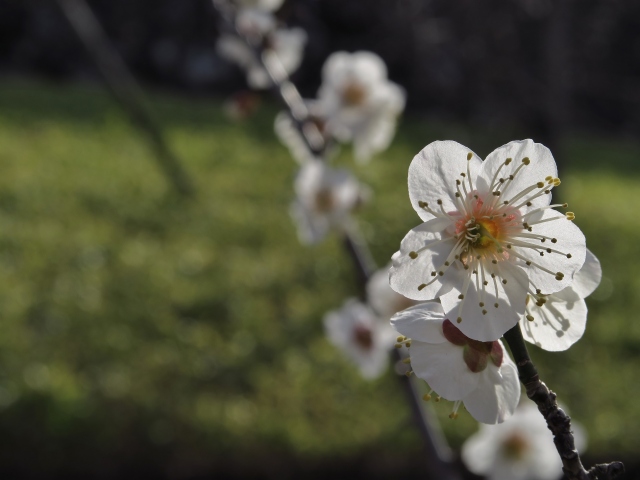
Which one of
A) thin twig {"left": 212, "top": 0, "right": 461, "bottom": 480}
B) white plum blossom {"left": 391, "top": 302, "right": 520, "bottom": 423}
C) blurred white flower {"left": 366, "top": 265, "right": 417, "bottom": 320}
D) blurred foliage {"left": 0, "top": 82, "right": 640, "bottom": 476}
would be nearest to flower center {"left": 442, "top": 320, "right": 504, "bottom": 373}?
white plum blossom {"left": 391, "top": 302, "right": 520, "bottom": 423}

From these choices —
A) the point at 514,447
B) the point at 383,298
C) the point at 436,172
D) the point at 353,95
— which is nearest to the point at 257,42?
the point at 353,95

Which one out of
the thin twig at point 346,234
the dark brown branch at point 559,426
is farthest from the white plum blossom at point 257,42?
the dark brown branch at point 559,426

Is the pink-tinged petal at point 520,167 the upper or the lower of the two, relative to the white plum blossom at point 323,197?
lower

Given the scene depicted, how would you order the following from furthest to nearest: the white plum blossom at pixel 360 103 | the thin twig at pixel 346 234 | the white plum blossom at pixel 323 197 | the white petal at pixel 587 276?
the white plum blossom at pixel 360 103 → the white plum blossom at pixel 323 197 → the thin twig at pixel 346 234 → the white petal at pixel 587 276

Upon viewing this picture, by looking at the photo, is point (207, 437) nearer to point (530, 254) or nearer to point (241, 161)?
point (530, 254)

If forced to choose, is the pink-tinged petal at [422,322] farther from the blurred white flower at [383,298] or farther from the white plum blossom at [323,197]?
the white plum blossom at [323,197]

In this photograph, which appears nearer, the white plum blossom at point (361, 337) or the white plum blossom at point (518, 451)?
the white plum blossom at point (518, 451)

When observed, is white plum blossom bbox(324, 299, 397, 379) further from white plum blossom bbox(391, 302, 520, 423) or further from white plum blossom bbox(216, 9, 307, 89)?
white plum blossom bbox(391, 302, 520, 423)
